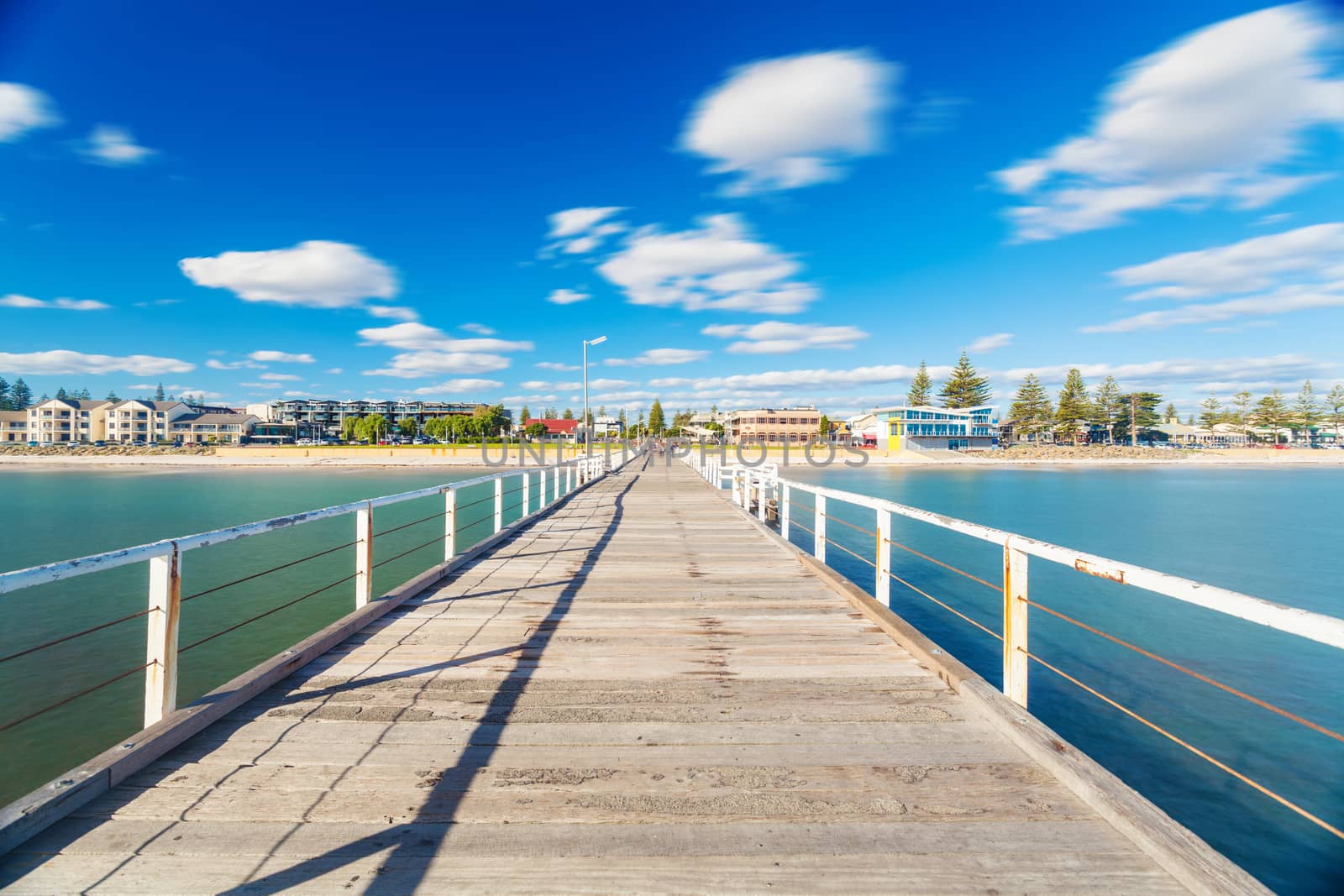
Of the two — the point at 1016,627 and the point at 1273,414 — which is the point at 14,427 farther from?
the point at 1273,414

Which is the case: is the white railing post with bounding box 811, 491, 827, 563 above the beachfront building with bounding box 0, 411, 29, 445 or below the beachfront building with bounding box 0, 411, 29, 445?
below

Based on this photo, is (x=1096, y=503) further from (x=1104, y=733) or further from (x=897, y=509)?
(x=897, y=509)

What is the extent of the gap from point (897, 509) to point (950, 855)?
9.83 feet

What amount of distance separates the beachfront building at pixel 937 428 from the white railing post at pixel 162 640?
3028 inches

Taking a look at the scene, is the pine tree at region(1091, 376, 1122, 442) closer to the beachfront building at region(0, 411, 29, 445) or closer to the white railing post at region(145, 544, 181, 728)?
the white railing post at region(145, 544, 181, 728)

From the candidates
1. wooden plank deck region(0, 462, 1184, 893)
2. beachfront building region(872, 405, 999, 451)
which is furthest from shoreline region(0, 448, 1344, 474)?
wooden plank deck region(0, 462, 1184, 893)

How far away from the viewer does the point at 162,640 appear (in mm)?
2699

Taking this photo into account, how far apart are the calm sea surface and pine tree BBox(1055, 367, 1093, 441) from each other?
57638 mm

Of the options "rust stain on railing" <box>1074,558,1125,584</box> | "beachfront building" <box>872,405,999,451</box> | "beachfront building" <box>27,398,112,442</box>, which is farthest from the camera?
"beachfront building" <box>27,398,112,442</box>

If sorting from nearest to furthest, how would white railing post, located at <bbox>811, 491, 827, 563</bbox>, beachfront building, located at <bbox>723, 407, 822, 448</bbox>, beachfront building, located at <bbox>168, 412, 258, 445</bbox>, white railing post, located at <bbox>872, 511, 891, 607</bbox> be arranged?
white railing post, located at <bbox>872, 511, 891, 607</bbox>, white railing post, located at <bbox>811, 491, 827, 563</bbox>, beachfront building, located at <bbox>168, 412, 258, 445</bbox>, beachfront building, located at <bbox>723, 407, 822, 448</bbox>

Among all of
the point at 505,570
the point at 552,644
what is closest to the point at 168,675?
the point at 552,644

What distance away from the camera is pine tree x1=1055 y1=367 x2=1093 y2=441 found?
81312mm

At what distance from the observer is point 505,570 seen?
20.9 feet

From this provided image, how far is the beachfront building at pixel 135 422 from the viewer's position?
287 ft
